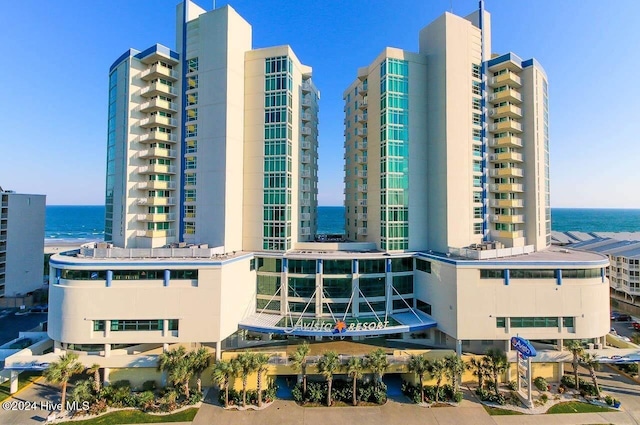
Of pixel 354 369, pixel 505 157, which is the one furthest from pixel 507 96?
pixel 354 369

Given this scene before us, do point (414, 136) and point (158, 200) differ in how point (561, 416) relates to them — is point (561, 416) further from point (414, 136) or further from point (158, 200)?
point (158, 200)

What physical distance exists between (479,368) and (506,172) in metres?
26.9

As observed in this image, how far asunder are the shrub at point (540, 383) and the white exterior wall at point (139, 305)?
33564mm

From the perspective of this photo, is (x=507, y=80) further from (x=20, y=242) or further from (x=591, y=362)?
(x=20, y=242)

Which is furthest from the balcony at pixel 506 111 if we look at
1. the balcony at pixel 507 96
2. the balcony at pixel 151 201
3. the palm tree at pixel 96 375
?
the palm tree at pixel 96 375

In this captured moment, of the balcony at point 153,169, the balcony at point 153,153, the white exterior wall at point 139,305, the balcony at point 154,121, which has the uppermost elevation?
the balcony at point 154,121

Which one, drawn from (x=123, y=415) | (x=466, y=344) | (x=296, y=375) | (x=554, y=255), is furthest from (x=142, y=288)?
(x=554, y=255)

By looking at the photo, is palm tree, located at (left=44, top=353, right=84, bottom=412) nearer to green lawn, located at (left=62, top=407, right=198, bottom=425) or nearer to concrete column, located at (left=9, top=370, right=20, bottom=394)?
green lawn, located at (left=62, top=407, right=198, bottom=425)

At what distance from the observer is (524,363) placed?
34.7 metres

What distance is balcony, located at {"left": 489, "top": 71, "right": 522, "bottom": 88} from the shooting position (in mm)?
44416

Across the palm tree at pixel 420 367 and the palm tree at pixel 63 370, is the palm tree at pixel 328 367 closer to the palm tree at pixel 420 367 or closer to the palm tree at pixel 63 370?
the palm tree at pixel 420 367

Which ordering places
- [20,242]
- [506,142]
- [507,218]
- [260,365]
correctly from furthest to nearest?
[20,242] → [506,142] → [507,218] → [260,365]

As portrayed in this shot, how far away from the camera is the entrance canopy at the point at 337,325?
35.1 metres

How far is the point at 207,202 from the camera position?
136 ft
